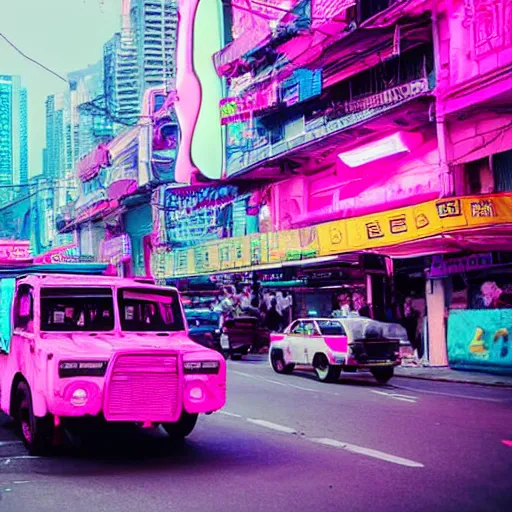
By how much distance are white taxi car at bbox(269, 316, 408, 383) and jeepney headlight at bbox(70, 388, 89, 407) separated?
1226 centimetres

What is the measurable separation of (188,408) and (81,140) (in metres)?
85.1

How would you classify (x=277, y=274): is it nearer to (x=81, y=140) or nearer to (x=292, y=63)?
(x=292, y=63)

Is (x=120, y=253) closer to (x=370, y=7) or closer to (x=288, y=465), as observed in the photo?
(x=370, y=7)

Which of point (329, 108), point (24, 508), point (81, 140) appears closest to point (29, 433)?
point (24, 508)

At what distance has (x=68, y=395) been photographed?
9.20m

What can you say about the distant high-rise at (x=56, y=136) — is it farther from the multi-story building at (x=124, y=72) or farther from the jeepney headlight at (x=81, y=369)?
the jeepney headlight at (x=81, y=369)

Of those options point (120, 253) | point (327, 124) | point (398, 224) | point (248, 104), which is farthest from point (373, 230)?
point (120, 253)

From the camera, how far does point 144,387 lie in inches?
370

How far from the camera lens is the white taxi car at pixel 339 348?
821 inches

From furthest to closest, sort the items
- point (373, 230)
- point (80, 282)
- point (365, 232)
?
1. point (365, 232)
2. point (373, 230)
3. point (80, 282)

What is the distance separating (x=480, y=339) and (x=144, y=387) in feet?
56.9

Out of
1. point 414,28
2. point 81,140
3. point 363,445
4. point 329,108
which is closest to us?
point 363,445

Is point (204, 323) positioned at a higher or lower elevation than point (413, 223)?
lower

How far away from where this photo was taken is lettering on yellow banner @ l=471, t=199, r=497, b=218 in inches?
868
